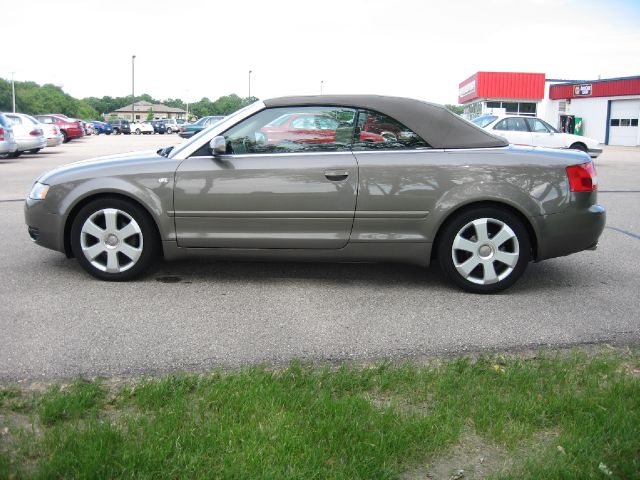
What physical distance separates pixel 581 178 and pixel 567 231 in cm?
43

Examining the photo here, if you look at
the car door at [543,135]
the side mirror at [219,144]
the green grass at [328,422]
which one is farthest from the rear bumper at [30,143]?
the green grass at [328,422]

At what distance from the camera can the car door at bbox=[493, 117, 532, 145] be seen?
786 inches

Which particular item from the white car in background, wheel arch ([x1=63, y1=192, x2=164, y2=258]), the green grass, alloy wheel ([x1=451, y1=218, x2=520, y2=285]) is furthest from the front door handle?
the white car in background

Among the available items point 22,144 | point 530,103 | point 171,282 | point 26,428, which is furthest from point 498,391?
point 530,103

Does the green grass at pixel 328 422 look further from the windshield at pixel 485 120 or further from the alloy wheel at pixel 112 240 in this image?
the windshield at pixel 485 120

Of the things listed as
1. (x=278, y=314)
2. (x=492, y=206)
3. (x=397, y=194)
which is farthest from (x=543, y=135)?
(x=278, y=314)

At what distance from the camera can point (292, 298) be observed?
5.09 metres

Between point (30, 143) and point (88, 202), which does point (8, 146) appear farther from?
point (88, 202)

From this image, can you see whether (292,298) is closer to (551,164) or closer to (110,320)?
(110,320)

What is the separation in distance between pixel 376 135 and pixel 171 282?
2.03 m

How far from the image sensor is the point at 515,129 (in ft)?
66.2

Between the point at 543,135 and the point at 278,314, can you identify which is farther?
the point at 543,135

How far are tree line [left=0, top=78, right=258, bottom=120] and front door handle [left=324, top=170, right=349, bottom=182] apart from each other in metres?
85.8

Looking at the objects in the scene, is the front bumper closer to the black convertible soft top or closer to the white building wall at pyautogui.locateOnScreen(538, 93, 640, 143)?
the black convertible soft top
